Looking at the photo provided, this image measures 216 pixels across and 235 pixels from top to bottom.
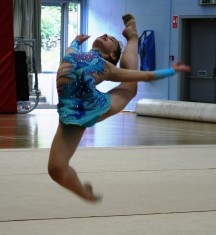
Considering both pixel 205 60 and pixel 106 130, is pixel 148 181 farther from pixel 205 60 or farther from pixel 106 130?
pixel 205 60

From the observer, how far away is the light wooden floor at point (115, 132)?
9.54 metres

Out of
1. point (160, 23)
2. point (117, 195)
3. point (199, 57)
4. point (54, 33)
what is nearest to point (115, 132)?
point (117, 195)

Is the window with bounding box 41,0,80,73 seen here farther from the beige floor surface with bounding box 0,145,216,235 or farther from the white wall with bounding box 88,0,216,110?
the beige floor surface with bounding box 0,145,216,235

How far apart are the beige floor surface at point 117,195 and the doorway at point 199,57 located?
27.6 feet

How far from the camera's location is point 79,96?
14.5 ft

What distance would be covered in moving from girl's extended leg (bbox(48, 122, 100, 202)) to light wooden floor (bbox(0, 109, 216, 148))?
14.5ft

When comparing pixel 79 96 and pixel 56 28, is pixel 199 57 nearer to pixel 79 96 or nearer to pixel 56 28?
pixel 56 28

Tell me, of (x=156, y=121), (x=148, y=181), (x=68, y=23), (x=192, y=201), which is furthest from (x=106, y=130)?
(x=68, y=23)

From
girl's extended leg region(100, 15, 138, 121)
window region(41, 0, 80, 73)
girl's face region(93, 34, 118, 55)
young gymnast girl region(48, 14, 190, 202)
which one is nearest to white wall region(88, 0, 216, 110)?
window region(41, 0, 80, 73)

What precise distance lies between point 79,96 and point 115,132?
22.3 feet

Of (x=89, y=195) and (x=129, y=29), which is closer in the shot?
(x=89, y=195)

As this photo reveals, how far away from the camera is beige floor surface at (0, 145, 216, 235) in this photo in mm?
4559

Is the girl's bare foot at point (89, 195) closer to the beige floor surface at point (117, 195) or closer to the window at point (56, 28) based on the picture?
the beige floor surface at point (117, 195)

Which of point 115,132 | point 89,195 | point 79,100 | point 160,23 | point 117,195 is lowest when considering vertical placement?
point 115,132
